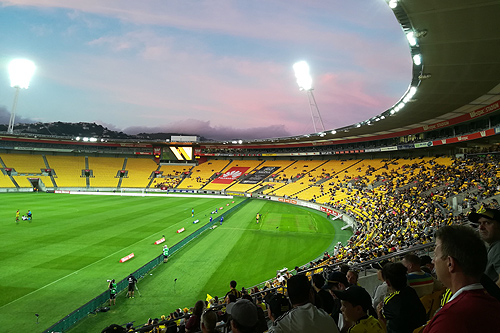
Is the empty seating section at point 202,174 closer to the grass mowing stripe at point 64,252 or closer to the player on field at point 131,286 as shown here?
the grass mowing stripe at point 64,252

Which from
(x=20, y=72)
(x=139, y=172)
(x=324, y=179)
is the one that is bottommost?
(x=324, y=179)

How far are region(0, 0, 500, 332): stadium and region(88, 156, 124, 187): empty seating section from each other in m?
9.11

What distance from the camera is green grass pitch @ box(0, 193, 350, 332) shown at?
38.7 ft

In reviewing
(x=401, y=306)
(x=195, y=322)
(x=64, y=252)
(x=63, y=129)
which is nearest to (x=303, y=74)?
(x=64, y=252)

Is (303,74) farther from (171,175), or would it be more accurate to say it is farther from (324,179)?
(171,175)

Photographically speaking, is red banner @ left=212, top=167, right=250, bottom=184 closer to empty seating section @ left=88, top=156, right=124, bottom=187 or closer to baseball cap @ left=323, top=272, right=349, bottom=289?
empty seating section @ left=88, top=156, right=124, bottom=187

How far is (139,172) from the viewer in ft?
236

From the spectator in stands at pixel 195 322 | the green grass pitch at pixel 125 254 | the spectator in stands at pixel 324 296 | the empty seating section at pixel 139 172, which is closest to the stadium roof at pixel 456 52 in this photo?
the spectator in stands at pixel 324 296

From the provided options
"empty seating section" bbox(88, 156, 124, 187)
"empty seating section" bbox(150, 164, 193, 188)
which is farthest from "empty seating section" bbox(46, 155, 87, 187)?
"empty seating section" bbox(150, 164, 193, 188)

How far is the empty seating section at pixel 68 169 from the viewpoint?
2419 inches

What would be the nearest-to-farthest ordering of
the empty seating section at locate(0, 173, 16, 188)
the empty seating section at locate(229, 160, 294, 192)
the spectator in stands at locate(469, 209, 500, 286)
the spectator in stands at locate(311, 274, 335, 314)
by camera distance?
1. the spectator in stands at locate(469, 209, 500, 286)
2. the spectator in stands at locate(311, 274, 335, 314)
3. the empty seating section at locate(0, 173, 16, 188)
4. the empty seating section at locate(229, 160, 294, 192)

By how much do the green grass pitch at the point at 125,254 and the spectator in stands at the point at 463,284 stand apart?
37.8ft

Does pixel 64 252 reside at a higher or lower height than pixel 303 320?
lower

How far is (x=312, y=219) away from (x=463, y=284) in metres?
30.5
